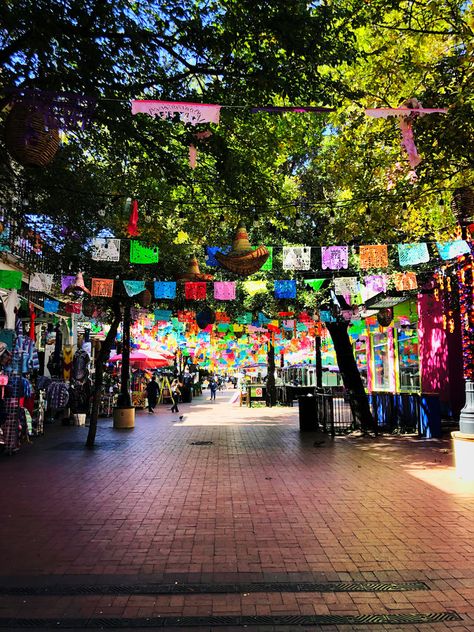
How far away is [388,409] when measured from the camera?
16.1 meters

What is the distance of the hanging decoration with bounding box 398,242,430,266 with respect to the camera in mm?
11594

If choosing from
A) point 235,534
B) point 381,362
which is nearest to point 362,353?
point 381,362

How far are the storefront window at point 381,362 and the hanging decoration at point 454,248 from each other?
12860 mm

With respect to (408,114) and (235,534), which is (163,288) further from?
(235,534)

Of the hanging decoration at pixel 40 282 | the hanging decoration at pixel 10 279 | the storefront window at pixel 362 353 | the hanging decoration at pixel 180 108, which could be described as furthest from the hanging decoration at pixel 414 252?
the storefront window at pixel 362 353

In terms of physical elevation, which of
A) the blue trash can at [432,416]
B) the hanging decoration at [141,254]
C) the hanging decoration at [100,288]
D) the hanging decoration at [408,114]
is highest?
the hanging decoration at [408,114]

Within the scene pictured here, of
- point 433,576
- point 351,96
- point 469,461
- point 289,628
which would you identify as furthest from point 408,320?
point 289,628

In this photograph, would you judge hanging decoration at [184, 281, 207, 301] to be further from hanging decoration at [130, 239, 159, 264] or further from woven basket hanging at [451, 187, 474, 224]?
woven basket hanging at [451, 187, 474, 224]

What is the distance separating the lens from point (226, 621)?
383 centimetres

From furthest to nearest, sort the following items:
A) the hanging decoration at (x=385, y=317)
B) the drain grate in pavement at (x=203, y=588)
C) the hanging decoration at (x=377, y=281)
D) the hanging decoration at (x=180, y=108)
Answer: the hanging decoration at (x=385, y=317) → the hanging decoration at (x=377, y=281) → the hanging decoration at (x=180, y=108) → the drain grate in pavement at (x=203, y=588)

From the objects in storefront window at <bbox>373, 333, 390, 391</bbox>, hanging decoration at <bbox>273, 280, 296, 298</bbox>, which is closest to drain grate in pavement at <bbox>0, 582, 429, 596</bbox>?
hanging decoration at <bbox>273, 280, 296, 298</bbox>

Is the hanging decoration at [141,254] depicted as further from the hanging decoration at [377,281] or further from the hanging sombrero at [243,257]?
the hanging decoration at [377,281]

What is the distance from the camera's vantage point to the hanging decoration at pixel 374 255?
11.9 m

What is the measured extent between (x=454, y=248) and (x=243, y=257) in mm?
4567
